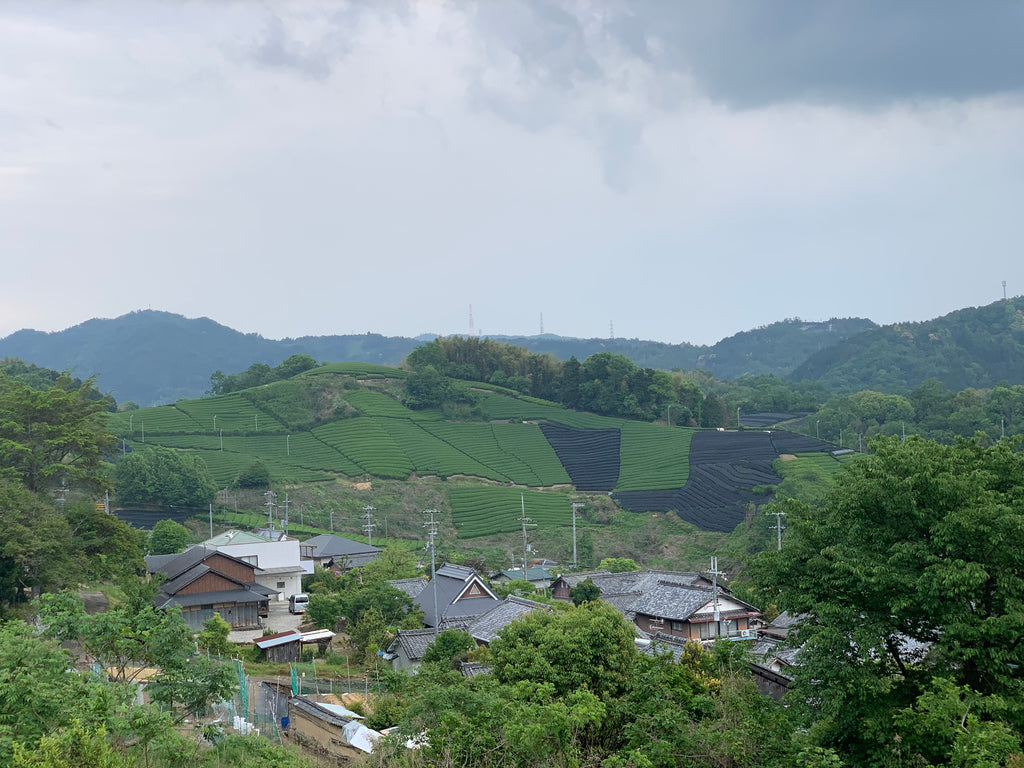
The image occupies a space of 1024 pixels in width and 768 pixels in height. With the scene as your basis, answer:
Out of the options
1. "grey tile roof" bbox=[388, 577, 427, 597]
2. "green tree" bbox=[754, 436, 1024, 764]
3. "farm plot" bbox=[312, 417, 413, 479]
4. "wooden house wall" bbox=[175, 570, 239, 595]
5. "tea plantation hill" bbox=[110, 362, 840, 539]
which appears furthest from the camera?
"farm plot" bbox=[312, 417, 413, 479]

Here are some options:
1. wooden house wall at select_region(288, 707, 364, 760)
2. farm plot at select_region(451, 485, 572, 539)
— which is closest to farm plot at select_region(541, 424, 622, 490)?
farm plot at select_region(451, 485, 572, 539)

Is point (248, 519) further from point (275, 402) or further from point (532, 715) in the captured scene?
point (532, 715)

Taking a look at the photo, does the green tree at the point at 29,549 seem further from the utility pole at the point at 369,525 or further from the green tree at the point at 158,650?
the utility pole at the point at 369,525

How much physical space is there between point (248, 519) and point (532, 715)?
36903 mm

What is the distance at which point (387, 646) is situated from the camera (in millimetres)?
21500

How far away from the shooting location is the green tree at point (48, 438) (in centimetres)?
2319

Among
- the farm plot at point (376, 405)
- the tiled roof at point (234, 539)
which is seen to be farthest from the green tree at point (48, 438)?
the farm plot at point (376, 405)

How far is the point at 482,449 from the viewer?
179 feet

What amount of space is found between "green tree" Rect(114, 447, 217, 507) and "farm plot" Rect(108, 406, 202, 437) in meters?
9.87

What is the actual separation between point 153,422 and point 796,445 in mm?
39582

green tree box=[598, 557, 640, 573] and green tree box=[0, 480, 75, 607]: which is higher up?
green tree box=[0, 480, 75, 607]

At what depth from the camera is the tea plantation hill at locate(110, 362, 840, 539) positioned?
45812mm

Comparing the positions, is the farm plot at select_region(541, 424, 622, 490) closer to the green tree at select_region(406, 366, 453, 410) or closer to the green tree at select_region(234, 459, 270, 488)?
the green tree at select_region(406, 366, 453, 410)

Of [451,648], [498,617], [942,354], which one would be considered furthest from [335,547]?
[942,354]
